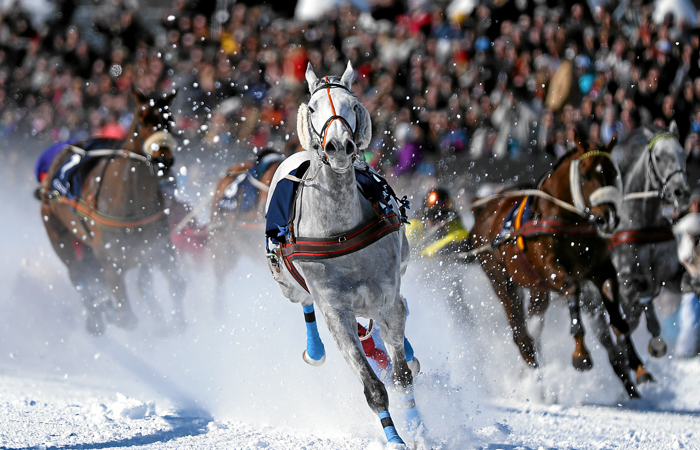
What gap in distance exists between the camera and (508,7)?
10.1m

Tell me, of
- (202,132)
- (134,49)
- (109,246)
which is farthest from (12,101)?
(109,246)

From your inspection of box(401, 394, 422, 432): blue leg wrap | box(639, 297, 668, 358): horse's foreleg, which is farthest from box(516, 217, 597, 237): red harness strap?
box(401, 394, 422, 432): blue leg wrap

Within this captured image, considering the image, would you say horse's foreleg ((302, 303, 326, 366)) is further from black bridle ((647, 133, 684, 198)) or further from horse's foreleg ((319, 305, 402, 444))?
black bridle ((647, 133, 684, 198))

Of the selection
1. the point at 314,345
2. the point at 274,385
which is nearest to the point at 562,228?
the point at 314,345

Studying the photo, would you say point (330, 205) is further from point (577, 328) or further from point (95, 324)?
point (95, 324)

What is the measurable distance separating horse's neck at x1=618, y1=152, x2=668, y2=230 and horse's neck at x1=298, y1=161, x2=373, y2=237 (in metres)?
3.52

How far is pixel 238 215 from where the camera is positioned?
809cm

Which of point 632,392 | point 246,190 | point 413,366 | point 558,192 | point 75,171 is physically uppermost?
point 75,171

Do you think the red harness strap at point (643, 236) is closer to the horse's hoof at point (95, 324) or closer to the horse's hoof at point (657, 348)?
the horse's hoof at point (657, 348)

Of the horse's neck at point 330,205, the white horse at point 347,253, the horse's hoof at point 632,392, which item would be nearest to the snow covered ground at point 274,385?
the horse's hoof at point 632,392

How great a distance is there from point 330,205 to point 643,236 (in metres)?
3.81

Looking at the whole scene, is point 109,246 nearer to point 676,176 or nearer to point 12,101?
point 676,176

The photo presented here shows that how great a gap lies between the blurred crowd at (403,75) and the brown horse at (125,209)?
803mm

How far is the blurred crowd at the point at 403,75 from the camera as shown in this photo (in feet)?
28.0
